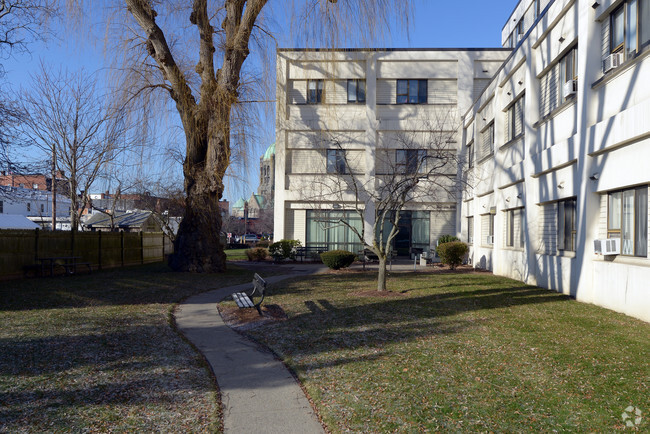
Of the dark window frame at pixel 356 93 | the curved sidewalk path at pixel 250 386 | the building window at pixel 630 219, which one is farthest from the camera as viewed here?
the dark window frame at pixel 356 93

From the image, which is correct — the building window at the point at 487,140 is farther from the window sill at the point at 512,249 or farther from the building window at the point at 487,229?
the window sill at the point at 512,249

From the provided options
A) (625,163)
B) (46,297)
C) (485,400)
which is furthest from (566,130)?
(46,297)

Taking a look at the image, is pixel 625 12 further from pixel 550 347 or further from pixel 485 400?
pixel 485 400

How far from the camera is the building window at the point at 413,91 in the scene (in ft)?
100

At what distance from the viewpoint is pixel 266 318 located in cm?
972

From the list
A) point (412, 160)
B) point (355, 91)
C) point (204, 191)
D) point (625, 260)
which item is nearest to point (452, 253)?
point (412, 160)

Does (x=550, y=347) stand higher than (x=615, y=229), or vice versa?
(x=615, y=229)

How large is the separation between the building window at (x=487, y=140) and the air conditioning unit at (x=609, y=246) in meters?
11.4

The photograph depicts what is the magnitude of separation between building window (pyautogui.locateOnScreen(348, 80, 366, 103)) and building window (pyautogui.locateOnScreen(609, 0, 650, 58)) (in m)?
20.3

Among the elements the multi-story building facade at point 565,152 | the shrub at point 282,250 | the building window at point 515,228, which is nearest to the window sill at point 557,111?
the multi-story building facade at point 565,152

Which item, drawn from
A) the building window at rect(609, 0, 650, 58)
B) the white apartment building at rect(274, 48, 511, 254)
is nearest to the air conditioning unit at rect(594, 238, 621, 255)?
the building window at rect(609, 0, 650, 58)

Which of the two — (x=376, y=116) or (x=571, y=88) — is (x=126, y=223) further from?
(x=571, y=88)

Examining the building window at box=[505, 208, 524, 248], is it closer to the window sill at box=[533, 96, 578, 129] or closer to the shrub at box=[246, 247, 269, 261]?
the window sill at box=[533, 96, 578, 129]

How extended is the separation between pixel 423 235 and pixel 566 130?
61.9 ft
